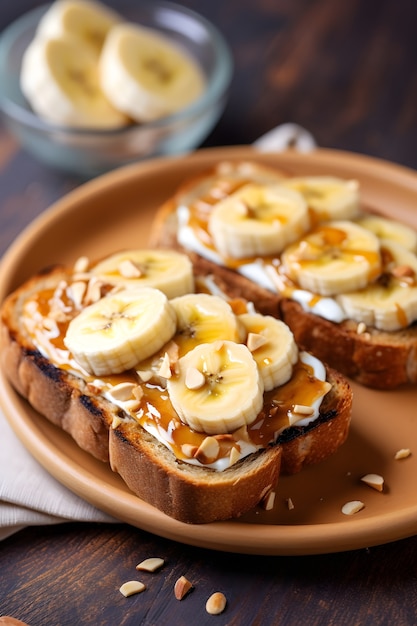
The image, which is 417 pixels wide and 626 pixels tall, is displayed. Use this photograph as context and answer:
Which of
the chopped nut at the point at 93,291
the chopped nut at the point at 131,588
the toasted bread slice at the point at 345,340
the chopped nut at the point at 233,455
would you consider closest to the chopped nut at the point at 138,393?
the chopped nut at the point at 233,455

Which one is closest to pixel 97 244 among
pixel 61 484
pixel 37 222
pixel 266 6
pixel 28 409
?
pixel 37 222

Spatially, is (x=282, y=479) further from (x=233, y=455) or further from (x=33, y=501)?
(x=33, y=501)

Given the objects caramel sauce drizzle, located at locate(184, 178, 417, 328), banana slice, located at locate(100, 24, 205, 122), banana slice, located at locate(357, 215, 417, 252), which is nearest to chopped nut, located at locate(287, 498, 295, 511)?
caramel sauce drizzle, located at locate(184, 178, 417, 328)

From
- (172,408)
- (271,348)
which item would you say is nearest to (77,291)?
(172,408)

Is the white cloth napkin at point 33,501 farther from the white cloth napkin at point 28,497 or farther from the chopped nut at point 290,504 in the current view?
the chopped nut at point 290,504

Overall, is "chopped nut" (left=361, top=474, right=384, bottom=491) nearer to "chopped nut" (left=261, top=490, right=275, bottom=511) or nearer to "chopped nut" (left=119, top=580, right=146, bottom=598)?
"chopped nut" (left=261, top=490, right=275, bottom=511)

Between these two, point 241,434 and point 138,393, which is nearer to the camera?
point 241,434

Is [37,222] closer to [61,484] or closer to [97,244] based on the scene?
[97,244]
